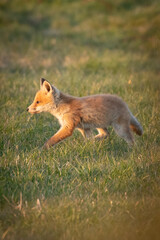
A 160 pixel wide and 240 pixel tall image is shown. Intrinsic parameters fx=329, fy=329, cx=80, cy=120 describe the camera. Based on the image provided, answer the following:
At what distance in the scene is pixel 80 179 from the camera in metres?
4.20

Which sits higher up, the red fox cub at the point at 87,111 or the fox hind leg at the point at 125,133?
the red fox cub at the point at 87,111

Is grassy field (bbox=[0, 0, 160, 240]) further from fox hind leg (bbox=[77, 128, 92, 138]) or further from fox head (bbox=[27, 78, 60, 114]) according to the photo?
fox head (bbox=[27, 78, 60, 114])

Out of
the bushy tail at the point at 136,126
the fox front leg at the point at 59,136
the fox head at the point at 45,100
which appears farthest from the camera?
the bushy tail at the point at 136,126

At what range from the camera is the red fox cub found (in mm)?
5582

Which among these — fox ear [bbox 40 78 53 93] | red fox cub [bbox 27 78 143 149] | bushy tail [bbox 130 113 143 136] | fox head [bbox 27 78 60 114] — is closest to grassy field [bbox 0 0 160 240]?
bushy tail [bbox 130 113 143 136]

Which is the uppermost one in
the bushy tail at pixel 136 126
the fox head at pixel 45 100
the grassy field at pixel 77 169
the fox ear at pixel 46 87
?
the fox ear at pixel 46 87

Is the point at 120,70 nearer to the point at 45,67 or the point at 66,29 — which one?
the point at 45,67

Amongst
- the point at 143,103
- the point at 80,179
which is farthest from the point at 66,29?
the point at 80,179

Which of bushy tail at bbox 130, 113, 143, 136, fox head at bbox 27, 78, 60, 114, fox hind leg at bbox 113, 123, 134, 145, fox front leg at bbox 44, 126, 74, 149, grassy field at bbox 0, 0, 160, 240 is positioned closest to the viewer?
grassy field at bbox 0, 0, 160, 240

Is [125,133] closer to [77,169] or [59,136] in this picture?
[59,136]

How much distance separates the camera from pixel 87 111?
5.63 meters

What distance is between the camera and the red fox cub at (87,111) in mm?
5582

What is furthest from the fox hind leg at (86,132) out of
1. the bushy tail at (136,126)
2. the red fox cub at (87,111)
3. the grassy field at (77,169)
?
the bushy tail at (136,126)

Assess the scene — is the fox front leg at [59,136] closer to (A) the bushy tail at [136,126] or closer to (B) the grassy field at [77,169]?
(B) the grassy field at [77,169]
